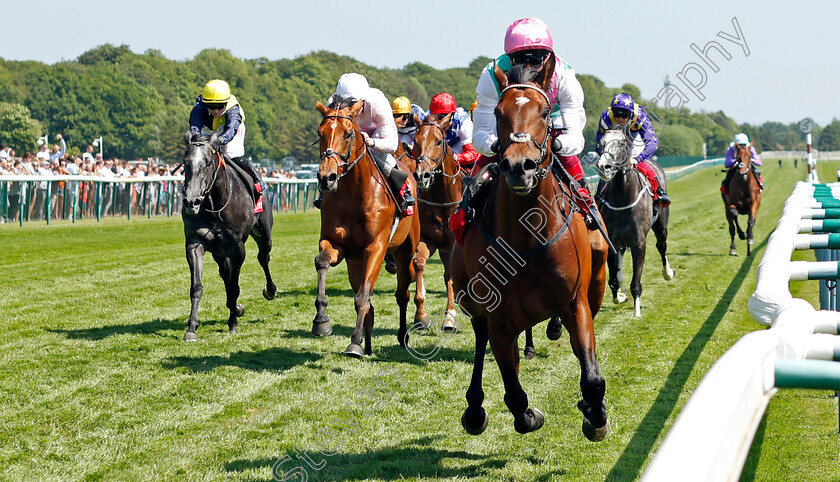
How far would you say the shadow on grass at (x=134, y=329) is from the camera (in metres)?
7.66

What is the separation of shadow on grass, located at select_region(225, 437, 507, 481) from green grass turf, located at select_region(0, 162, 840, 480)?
15mm

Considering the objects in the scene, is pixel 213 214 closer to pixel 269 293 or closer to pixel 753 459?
pixel 269 293

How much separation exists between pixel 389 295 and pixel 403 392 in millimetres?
4907

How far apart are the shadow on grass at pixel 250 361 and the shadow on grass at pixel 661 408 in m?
2.79

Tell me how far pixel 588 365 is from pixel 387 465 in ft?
3.75

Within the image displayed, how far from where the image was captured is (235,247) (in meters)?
8.06

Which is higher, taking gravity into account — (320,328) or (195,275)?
(195,275)

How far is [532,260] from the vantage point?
13.4 feet

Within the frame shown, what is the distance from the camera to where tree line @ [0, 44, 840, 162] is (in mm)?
74750

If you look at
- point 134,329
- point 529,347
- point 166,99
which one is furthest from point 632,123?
point 166,99

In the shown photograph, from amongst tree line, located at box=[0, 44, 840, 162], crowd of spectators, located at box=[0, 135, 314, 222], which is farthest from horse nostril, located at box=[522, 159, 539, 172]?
tree line, located at box=[0, 44, 840, 162]

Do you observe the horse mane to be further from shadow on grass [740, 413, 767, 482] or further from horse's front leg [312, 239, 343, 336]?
horse's front leg [312, 239, 343, 336]

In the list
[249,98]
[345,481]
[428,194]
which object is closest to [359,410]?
[345,481]

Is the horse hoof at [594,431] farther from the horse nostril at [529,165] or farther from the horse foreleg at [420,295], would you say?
the horse foreleg at [420,295]
